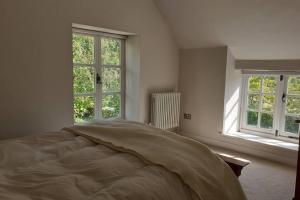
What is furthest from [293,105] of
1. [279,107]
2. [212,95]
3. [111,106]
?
[111,106]

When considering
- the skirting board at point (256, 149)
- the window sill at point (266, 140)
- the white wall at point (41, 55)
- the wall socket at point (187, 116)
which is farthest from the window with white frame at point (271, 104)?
the white wall at point (41, 55)

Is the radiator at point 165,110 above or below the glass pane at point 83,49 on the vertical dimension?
below

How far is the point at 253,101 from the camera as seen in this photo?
3.66 m

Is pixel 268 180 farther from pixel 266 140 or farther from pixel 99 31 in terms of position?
pixel 99 31

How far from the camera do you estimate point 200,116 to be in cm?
395

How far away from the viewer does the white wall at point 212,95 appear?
3570 mm

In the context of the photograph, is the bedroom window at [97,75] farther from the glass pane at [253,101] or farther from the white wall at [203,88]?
the glass pane at [253,101]

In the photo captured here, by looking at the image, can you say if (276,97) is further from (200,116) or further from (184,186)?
(184,186)

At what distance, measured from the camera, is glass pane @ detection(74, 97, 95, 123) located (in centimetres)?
313

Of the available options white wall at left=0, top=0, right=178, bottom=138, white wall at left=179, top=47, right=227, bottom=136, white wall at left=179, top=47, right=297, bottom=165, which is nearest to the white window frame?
white wall at left=179, top=47, right=297, bottom=165

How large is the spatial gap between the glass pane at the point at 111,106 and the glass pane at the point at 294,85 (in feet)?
7.94

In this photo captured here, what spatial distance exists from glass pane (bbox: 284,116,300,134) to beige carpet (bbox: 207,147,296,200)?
58cm

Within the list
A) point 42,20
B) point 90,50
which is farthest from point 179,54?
point 42,20

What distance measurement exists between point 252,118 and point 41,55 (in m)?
3.07
